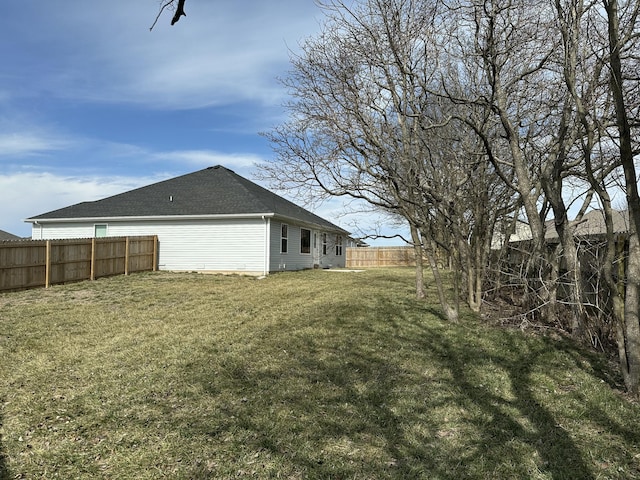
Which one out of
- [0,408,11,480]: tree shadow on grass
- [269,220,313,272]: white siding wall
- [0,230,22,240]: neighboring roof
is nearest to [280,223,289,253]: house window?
[269,220,313,272]: white siding wall

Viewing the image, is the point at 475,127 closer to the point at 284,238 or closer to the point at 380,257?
the point at 284,238

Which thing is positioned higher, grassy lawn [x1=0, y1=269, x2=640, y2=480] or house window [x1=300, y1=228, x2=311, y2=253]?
house window [x1=300, y1=228, x2=311, y2=253]

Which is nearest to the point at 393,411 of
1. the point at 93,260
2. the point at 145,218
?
the point at 93,260

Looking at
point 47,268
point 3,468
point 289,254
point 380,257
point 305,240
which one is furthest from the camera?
point 380,257

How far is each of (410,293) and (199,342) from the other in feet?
21.5

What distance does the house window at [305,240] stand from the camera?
21.8 m

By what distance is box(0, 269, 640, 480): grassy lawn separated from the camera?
10.6 feet

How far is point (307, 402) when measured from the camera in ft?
14.2

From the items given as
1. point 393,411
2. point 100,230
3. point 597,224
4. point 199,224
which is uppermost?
point 199,224

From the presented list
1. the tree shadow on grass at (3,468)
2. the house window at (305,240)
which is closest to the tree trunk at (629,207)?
the tree shadow on grass at (3,468)

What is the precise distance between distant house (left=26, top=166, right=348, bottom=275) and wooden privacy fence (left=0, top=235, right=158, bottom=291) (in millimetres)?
1175

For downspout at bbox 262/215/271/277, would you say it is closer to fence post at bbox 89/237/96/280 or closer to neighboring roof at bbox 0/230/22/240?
fence post at bbox 89/237/96/280

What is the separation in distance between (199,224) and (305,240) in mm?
5863

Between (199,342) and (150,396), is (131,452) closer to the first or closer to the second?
(150,396)
